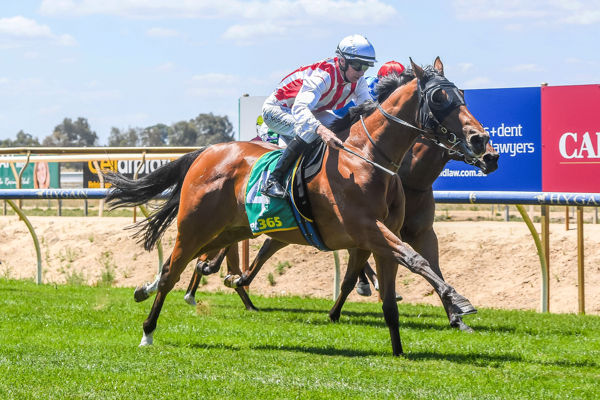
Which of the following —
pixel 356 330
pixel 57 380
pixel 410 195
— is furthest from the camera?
pixel 410 195

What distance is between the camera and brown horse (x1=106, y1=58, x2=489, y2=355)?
20.7ft

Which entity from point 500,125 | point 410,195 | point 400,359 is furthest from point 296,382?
point 500,125

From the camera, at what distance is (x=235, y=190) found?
7551mm

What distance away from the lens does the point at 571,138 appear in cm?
1131

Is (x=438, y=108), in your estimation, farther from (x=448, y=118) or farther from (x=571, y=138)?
(x=571, y=138)

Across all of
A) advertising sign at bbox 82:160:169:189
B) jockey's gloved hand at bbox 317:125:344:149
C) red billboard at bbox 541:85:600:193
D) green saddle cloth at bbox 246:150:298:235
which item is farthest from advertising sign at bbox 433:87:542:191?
advertising sign at bbox 82:160:169:189

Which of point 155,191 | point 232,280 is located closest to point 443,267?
point 232,280

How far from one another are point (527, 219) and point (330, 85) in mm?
3573

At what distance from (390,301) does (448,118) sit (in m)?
1.36

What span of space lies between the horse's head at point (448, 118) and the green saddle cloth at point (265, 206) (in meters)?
1.28

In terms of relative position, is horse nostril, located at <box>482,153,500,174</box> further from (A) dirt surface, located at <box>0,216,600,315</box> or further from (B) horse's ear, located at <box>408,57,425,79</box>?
(A) dirt surface, located at <box>0,216,600,315</box>

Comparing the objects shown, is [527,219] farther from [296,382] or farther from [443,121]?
[296,382]

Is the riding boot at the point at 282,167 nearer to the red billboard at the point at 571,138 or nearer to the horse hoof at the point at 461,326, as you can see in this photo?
the horse hoof at the point at 461,326

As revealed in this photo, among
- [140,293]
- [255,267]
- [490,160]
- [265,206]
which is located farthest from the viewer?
[255,267]
